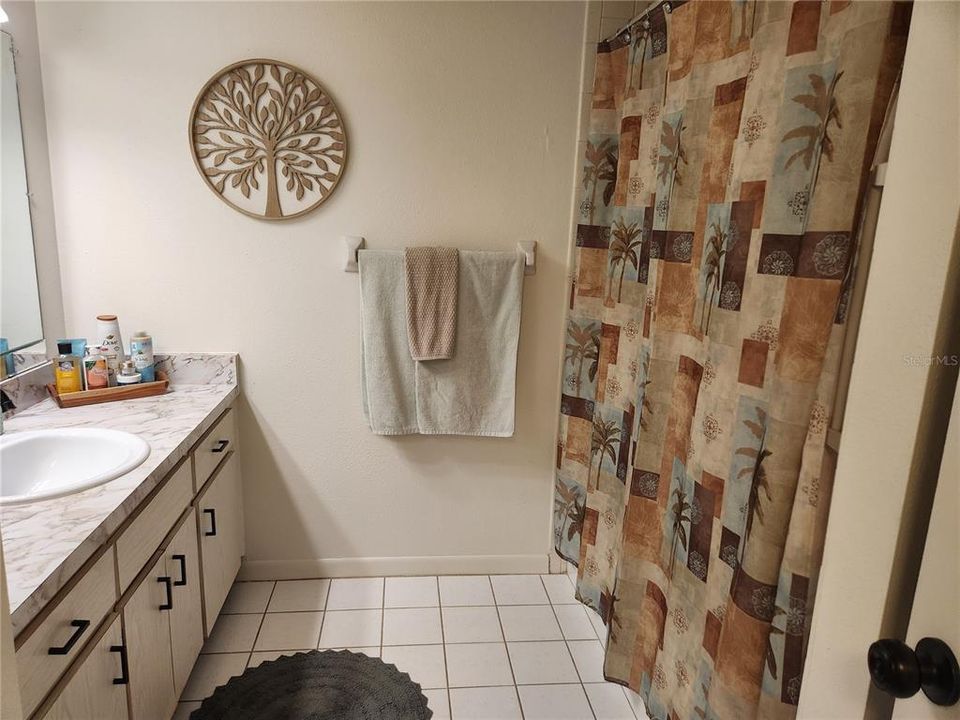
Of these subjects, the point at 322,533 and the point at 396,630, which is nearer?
the point at 396,630

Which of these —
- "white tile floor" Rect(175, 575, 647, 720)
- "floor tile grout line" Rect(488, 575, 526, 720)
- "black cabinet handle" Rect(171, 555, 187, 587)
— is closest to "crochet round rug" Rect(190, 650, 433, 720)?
"white tile floor" Rect(175, 575, 647, 720)

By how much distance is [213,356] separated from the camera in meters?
2.27

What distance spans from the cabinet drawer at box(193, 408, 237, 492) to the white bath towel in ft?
1.62

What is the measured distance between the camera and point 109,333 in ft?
6.97

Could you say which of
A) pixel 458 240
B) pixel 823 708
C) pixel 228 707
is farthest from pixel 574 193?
pixel 228 707

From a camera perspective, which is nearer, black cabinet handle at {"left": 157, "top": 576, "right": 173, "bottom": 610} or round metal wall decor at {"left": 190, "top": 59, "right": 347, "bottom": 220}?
black cabinet handle at {"left": 157, "top": 576, "right": 173, "bottom": 610}

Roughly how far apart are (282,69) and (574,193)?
3.62 ft

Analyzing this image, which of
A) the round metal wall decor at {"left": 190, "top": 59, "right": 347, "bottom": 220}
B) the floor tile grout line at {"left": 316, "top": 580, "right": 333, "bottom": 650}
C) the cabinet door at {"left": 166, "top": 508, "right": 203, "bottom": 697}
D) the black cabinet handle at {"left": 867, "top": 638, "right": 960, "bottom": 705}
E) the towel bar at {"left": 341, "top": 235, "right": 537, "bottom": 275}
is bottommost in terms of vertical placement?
the floor tile grout line at {"left": 316, "top": 580, "right": 333, "bottom": 650}

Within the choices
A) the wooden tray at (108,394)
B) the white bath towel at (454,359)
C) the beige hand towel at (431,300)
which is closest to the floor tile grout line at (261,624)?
the white bath towel at (454,359)

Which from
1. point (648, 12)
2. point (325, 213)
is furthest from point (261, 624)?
point (648, 12)

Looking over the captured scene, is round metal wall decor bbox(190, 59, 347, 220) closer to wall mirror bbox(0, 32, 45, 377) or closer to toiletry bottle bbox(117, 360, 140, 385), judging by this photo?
wall mirror bbox(0, 32, 45, 377)

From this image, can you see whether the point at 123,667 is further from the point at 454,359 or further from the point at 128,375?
the point at 454,359

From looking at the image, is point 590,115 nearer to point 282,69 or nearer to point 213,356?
point 282,69

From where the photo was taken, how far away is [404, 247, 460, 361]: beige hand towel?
221 cm
